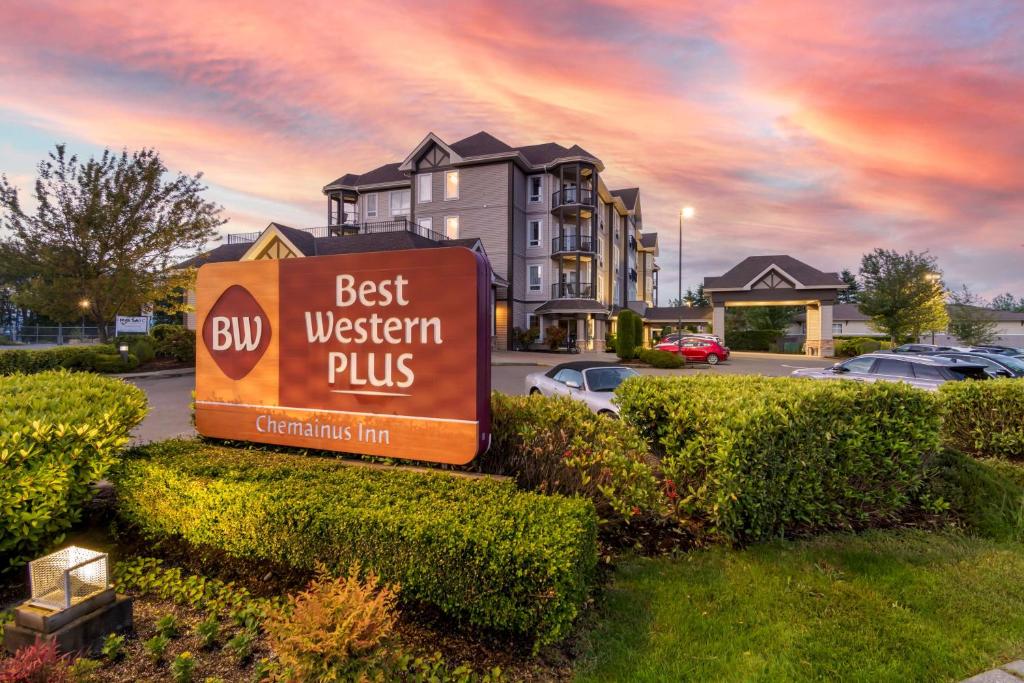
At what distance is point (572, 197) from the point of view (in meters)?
37.5

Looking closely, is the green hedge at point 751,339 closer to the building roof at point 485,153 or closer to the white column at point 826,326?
the white column at point 826,326

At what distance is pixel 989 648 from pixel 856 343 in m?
42.6

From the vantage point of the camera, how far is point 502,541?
2775mm

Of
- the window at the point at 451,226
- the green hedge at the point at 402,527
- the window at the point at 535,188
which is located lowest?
the green hedge at the point at 402,527

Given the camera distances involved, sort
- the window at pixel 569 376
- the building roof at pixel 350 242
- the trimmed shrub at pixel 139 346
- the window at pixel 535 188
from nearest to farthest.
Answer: the window at pixel 569 376 < the trimmed shrub at pixel 139 346 < the building roof at pixel 350 242 < the window at pixel 535 188

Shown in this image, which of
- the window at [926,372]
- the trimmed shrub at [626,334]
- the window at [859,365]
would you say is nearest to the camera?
the window at [926,372]

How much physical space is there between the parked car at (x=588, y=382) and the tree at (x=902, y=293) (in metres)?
33.3

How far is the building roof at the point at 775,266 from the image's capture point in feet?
132

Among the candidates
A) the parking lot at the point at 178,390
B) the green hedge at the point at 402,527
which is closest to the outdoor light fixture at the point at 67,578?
the green hedge at the point at 402,527

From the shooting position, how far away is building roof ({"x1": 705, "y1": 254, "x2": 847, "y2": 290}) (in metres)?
40.2

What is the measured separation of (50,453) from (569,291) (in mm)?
35778

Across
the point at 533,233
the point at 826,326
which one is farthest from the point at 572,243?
the point at 826,326

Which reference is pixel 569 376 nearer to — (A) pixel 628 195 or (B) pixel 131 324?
(B) pixel 131 324

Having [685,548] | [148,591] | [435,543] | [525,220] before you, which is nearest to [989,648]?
[685,548]
